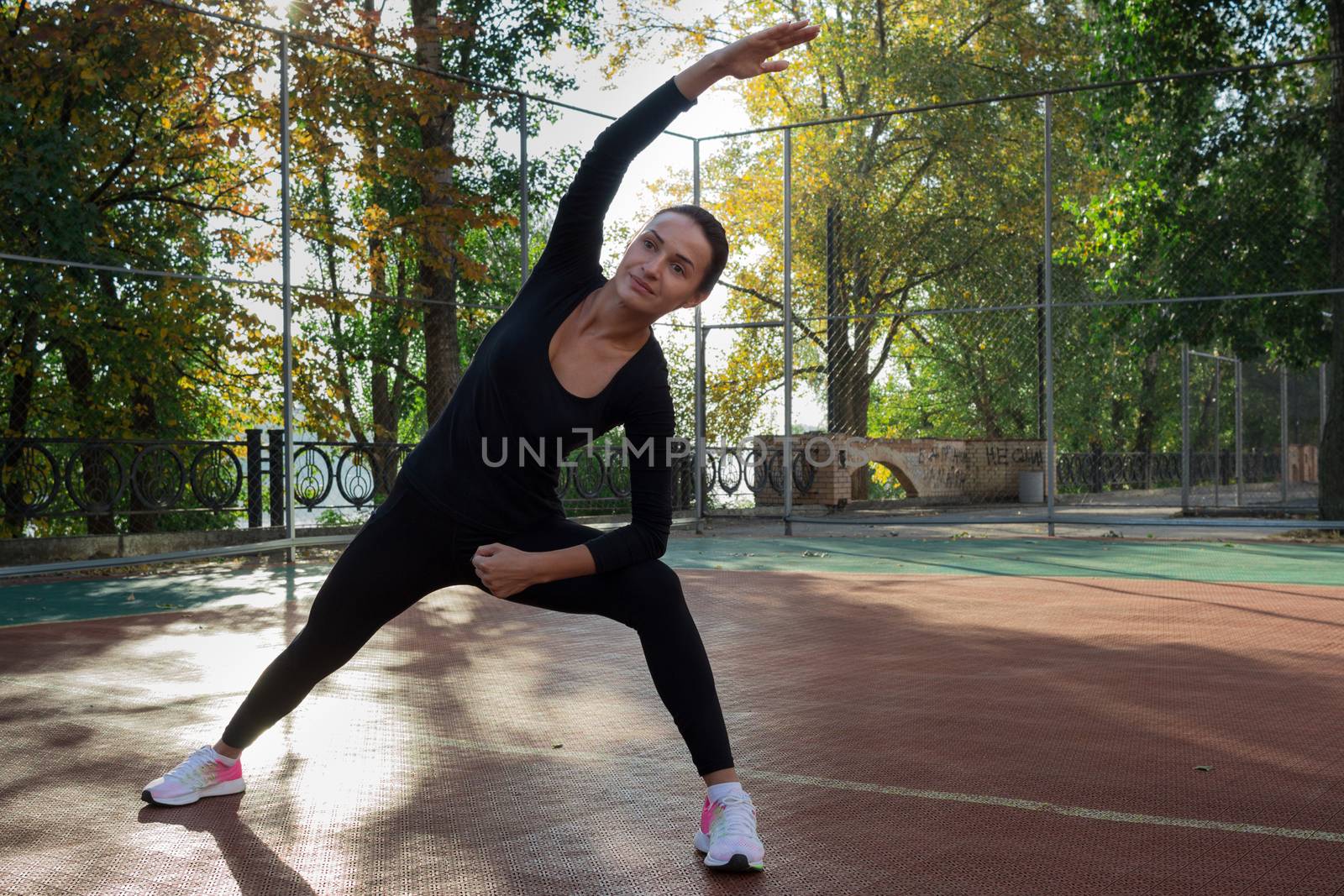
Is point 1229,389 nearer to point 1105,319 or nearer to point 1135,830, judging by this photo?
point 1105,319

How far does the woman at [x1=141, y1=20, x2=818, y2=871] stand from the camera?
260 centimetres

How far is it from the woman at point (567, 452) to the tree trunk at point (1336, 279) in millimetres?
12093

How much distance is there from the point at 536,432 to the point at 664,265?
441 millimetres

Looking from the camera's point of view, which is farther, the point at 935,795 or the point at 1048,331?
the point at 1048,331

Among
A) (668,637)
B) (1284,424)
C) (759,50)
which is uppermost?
(759,50)

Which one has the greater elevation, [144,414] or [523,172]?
[523,172]

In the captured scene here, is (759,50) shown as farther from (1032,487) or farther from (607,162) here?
(1032,487)

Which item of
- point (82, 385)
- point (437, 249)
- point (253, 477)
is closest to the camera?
point (253, 477)

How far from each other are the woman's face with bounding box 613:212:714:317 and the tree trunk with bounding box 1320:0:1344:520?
12.1 meters

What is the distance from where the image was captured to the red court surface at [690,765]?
2.56 metres

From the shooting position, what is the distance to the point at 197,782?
306 cm

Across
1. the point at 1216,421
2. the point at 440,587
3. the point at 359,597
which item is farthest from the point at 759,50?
the point at 1216,421

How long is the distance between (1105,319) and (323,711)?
48.6 feet

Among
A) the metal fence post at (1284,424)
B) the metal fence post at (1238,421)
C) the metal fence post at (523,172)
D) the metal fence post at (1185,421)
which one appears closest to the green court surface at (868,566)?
the metal fence post at (523,172)
